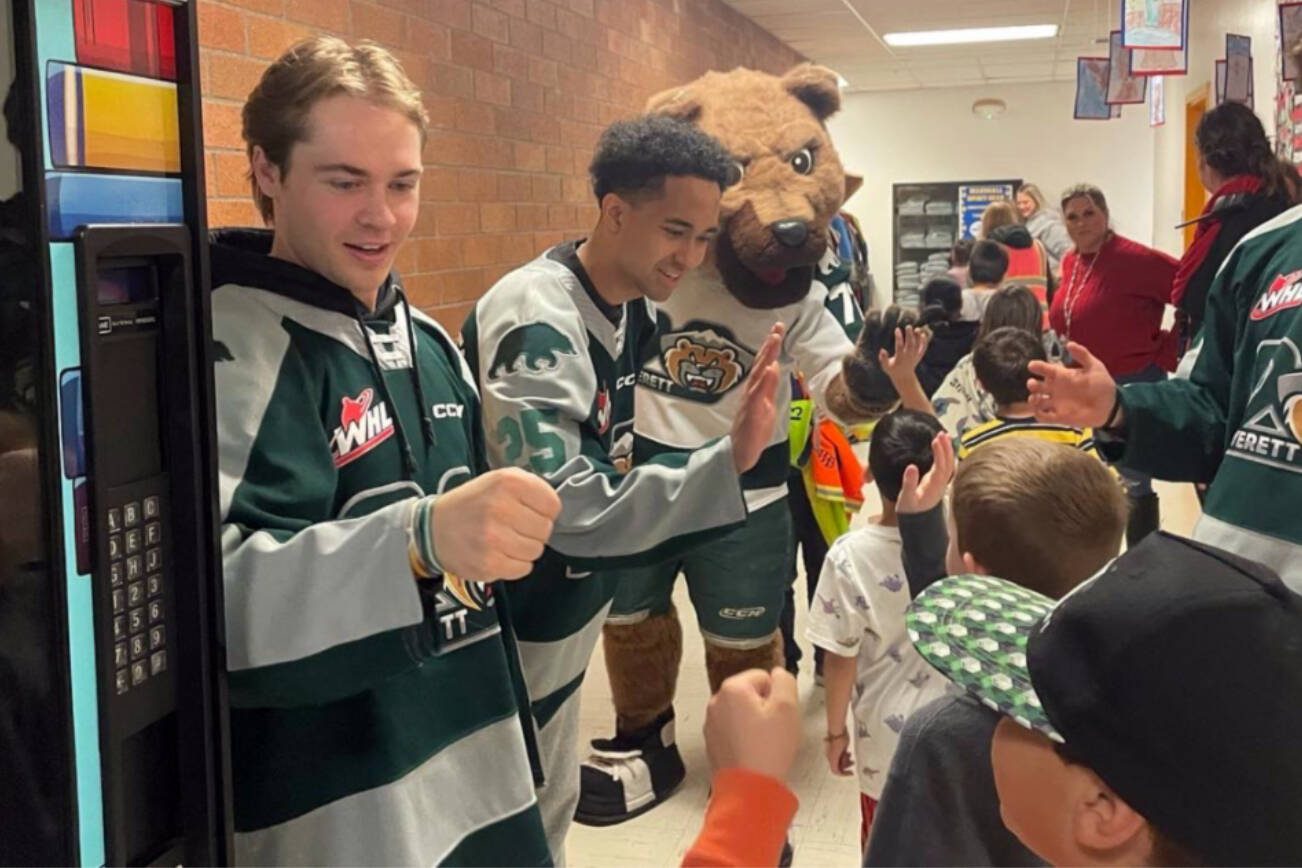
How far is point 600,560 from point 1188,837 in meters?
0.86

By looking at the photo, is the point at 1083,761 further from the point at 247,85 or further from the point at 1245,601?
the point at 247,85

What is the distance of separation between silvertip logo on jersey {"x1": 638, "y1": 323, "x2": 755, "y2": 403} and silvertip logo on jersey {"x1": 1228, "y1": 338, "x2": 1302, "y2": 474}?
142cm

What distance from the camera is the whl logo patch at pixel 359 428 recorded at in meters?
1.25

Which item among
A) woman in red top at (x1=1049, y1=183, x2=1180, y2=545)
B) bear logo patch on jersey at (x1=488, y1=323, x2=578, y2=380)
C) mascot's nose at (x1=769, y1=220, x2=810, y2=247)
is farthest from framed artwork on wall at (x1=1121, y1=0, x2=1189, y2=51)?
bear logo patch on jersey at (x1=488, y1=323, x2=578, y2=380)

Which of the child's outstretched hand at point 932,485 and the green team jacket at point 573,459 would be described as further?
the child's outstretched hand at point 932,485

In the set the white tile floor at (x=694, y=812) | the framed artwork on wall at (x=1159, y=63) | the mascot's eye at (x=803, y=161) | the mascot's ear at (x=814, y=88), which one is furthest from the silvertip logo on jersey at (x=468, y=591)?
the framed artwork on wall at (x=1159, y=63)

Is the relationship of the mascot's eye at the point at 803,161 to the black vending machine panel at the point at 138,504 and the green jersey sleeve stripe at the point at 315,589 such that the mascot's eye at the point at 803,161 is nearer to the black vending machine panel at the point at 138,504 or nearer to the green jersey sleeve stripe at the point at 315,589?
the green jersey sleeve stripe at the point at 315,589

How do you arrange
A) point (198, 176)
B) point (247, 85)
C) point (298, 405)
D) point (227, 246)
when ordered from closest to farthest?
1. point (198, 176)
2. point (298, 405)
3. point (227, 246)
4. point (247, 85)

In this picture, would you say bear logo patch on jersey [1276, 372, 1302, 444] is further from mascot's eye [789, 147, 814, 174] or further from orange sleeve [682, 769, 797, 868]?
mascot's eye [789, 147, 814, 174]

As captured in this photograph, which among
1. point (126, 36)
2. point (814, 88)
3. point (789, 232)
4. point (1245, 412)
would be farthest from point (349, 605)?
point (814, 88)

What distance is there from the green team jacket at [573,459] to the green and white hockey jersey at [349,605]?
0.62ft

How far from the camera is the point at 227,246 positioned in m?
1.30

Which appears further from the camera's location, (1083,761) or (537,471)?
(537,471)

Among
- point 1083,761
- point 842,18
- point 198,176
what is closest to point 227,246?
point 198,176
